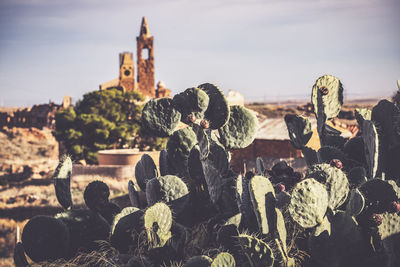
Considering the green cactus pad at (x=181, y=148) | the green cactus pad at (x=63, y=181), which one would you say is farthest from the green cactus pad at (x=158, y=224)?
the green cactus pad at (x=63, y=181)

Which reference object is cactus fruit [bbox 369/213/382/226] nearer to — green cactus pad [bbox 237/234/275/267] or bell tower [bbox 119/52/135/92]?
green cactus pad [bbox 237/234/275/267]

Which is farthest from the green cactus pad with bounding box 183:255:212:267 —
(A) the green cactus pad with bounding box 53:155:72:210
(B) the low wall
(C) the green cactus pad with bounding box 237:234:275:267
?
(B) the low wall

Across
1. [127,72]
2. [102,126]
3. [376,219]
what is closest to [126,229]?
[376,219]

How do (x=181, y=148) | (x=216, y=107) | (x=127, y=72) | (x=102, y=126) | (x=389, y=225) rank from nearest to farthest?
(x=389, y=225), (x=216, y=107), (x=181, y=148), (x=102, y=126), (x=127, y=72)

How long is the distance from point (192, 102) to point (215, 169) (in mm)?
489

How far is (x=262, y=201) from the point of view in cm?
248

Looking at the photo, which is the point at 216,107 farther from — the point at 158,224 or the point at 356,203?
the point at 356,203

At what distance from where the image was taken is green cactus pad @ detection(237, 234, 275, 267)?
2.38 meters

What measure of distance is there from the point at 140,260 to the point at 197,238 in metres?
0.52

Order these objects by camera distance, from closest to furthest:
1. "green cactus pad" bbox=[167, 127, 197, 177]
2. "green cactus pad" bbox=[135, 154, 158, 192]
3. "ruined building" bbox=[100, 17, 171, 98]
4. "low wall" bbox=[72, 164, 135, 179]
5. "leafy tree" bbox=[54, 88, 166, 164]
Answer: "green cactus pad" bbox=[167, 127, 197, 177] → "green cactus pad" bbox=[135, 154, 158, 192] → "low wall" bbox=[72, 164, 135, 179] → "leafy tree" bbox=[54, 88, 166, 164] → "ruined building" bbox=[100, 17, 171, 98]

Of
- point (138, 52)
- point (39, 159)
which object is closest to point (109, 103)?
point (39, 159)

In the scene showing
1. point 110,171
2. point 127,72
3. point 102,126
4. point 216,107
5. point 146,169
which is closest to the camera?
point 216,107

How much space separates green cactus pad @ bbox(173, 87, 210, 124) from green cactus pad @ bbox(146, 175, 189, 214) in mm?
424

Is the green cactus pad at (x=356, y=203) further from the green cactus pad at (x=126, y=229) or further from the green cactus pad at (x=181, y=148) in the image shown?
the green cactus pad at (x=126, y=229)
